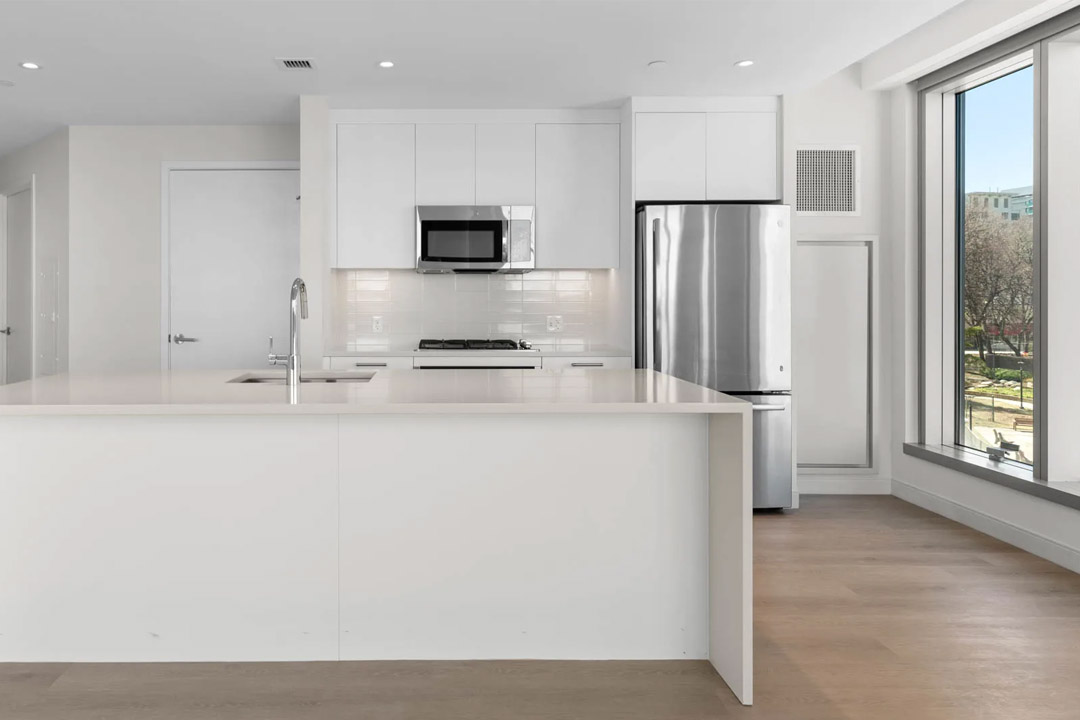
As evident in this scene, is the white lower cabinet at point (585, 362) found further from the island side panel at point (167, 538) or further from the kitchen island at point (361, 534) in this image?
the island side panel at point (167, 538)

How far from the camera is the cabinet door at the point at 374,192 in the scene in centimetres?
501

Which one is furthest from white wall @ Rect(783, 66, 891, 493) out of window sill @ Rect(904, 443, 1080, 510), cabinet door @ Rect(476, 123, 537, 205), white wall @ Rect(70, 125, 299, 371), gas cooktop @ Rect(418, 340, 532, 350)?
white wall @ Rect(70, 125, 299, 371)

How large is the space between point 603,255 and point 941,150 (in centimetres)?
210

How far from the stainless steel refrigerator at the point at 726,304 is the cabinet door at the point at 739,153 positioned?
25 cm

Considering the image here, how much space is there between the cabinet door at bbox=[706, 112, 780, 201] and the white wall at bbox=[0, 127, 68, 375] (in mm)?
4430

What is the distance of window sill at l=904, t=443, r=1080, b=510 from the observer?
3631 mm

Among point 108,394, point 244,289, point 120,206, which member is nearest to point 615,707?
point 108,394

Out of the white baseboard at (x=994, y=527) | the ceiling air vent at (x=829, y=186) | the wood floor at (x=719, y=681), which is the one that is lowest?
the wood floor at (x=719, y=681)

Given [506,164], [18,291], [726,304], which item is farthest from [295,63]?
[18,291]

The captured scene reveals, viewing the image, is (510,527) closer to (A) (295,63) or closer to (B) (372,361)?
(B) (372,361)

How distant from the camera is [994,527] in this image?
4.12 meters

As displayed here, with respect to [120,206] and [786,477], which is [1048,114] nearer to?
[786,477]

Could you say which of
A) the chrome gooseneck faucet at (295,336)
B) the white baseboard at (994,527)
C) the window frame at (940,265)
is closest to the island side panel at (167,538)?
the chrome gooseneck faucet at (295,336)

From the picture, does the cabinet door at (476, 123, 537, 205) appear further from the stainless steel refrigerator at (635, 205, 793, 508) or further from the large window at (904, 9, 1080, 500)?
the large window at (904, 9, 1080, 500)
